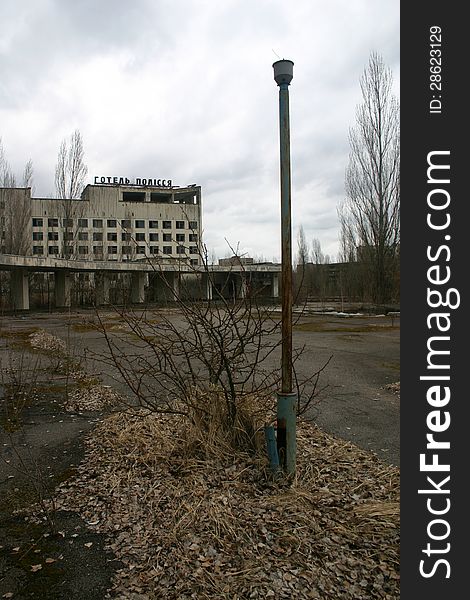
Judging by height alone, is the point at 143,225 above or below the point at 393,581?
above

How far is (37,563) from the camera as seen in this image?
2898 millimetres

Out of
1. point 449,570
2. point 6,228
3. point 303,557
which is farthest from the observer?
point 6,228

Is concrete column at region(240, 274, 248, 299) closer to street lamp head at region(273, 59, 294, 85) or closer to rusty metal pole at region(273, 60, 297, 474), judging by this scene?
rusty metal pole at region(273, 60, 297, 474)

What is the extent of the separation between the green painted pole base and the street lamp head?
7.20 feet

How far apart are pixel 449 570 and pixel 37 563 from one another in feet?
7.22

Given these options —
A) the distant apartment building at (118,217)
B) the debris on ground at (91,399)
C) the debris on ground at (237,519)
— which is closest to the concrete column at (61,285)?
the debris on ground at (91,399)

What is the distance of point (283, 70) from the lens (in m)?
3.50

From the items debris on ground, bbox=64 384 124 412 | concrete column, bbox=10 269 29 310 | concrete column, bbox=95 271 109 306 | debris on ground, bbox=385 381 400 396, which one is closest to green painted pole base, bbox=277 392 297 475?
concrete column, bbox=95 271 109 306

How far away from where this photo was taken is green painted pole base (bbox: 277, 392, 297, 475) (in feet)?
11.8

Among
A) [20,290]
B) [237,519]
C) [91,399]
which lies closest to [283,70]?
[237,519]

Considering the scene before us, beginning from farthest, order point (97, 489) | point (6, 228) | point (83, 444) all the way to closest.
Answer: point (6, 228), point (83, 444), point (97, 489)

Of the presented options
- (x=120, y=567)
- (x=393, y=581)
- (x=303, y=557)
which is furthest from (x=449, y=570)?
(x=120, y=567)

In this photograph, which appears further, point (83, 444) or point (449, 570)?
point (83, 444)

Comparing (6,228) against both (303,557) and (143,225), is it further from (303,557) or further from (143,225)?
(303,557)
